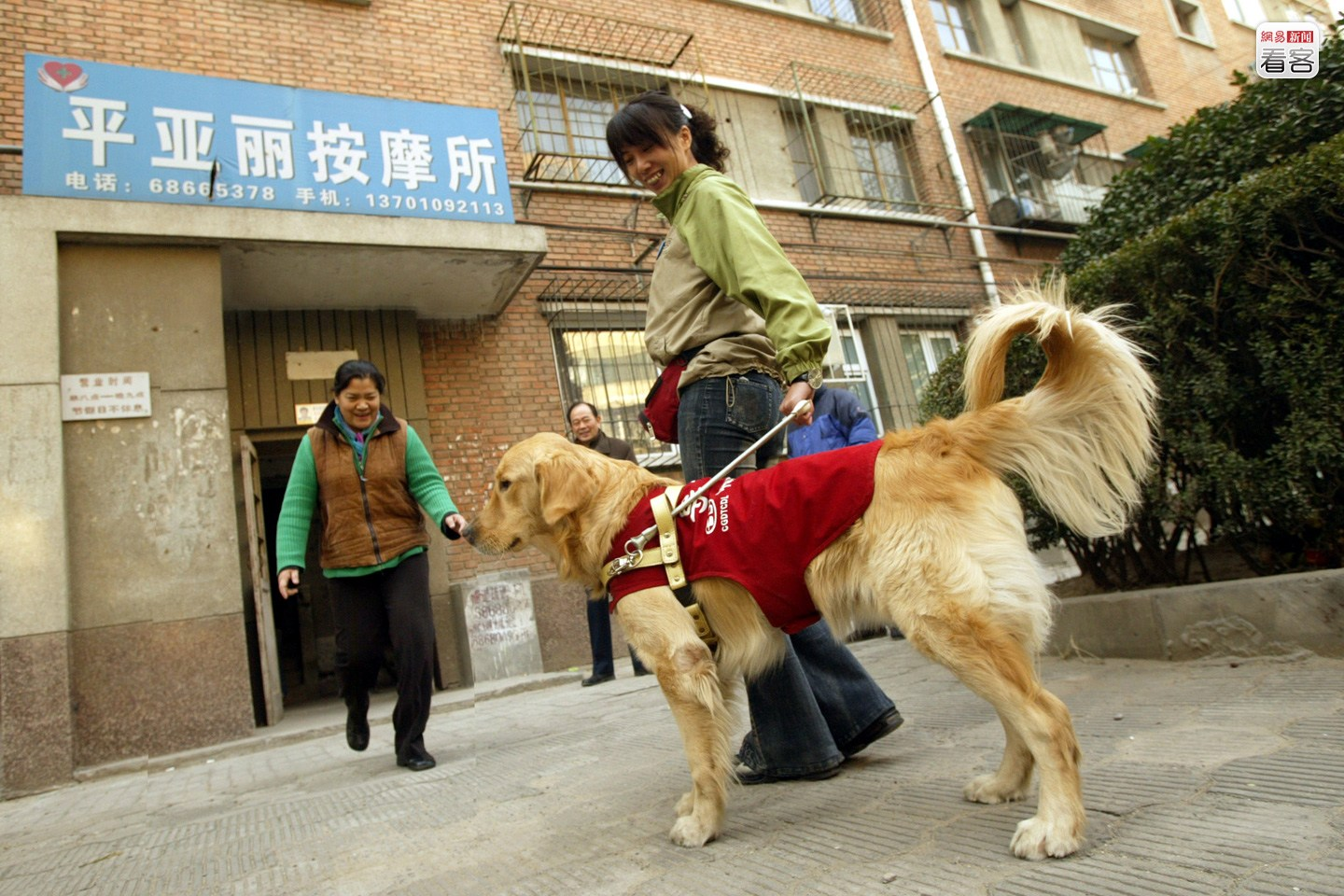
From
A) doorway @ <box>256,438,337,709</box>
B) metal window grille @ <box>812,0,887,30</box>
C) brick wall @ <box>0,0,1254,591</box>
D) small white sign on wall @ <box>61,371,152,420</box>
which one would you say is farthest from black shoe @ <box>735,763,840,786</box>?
metal window grille @ <box>812,0,887,30</box>

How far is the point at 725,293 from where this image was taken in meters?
2.71

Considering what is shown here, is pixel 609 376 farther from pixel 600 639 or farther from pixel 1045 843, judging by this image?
pixel 1045 843

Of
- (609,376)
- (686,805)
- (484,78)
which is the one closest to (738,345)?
(686,805)

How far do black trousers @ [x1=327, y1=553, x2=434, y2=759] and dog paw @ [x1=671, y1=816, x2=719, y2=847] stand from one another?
216 cm

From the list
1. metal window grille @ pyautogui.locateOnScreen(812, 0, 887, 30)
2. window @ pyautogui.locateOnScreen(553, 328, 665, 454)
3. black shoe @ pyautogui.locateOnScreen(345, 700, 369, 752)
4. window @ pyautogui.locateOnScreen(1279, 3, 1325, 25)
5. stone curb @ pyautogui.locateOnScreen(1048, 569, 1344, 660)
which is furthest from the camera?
window @ pyautogui.locateOnScreen(1279, 3, 1325, 25)

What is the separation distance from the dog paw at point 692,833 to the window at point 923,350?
9980mm

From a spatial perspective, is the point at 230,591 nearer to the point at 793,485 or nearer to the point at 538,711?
the point at 538,711

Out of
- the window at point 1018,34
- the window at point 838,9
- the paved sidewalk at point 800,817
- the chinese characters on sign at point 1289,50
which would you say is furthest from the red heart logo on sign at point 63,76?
the window at point 1018,34

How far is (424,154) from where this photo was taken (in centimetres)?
780

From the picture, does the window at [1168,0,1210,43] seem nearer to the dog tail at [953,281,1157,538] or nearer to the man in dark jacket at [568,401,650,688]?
the man in dark jacket at [568,401,650,688]

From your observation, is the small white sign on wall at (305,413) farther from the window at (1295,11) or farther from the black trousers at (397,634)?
the window at (1295,11)

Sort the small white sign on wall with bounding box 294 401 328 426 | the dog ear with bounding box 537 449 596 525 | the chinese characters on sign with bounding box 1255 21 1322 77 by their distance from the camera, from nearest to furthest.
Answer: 1. the dog ear with bounding box 537 449 596 525
2. the chinese characters on sign with bounding box 1255 21 1322 77
3. the small white sign on wall with bounding box 294 401 328 426

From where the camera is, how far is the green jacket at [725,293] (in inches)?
98.4

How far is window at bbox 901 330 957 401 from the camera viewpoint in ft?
38.2
